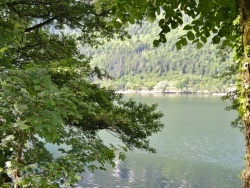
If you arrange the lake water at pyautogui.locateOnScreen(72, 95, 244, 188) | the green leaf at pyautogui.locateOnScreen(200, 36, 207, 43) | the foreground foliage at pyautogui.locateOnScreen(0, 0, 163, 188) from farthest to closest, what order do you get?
the lake water at pyautogui.locateOnScreen(72, 95, 244, 188) → the foreground foliage at pyautogui.locateOnScreen(0, 0, 163, 188) → the green leaf at pyautogui.locateOnScreen(200, 36, 207, 43)

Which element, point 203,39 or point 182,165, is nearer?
point 203,39

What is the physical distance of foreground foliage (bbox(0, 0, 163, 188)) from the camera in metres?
3.54

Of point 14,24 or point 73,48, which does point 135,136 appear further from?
point 14,24

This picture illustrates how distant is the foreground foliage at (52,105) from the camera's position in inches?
139

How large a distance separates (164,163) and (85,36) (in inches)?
1003

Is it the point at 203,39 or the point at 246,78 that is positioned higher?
the point at 203,39

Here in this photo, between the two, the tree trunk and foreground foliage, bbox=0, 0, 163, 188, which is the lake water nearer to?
foreground foliage, bbox=0, 0, 163, 188

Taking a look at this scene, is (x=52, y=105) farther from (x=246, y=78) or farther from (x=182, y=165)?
(x=182, y=165)

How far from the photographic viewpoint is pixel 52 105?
3635 mm

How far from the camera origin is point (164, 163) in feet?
114

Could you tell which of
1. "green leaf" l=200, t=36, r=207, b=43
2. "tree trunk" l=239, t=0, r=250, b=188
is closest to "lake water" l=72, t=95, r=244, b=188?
"green leaf" l=200, t=36, r=207, b=43

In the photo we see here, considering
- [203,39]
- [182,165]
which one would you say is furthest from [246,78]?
[182,165]

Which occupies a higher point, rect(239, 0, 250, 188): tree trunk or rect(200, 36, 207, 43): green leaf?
rect(200, 36, 207, 43): green leaf

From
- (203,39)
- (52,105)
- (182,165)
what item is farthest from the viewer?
(182,165)
